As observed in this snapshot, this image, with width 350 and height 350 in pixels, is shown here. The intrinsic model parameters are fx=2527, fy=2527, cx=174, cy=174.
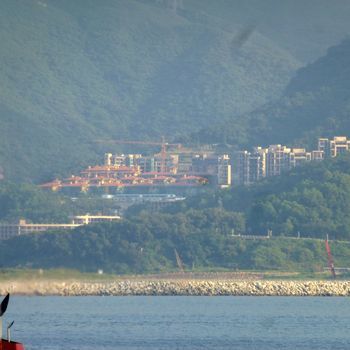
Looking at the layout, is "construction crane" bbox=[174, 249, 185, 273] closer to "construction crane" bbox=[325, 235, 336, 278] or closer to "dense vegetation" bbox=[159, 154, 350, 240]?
"dense vegetation" bbox=[159, 154, 350, 240]

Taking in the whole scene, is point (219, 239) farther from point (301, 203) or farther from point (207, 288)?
point (207, 288)

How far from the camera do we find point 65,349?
8906 cm

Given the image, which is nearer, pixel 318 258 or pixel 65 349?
pixel 65 349

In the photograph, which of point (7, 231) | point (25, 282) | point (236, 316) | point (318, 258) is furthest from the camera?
point (7, 231)

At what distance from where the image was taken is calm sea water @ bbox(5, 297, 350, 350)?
92625mm

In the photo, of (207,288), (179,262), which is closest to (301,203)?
(179,262)

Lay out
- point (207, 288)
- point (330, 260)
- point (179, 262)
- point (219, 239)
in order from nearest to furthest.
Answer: point (207, 288), point (330, 260), point (179, 262), point (219, 239)

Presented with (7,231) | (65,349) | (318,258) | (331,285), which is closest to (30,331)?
(65,349)

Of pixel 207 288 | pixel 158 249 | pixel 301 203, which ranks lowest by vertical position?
pixel 207 288

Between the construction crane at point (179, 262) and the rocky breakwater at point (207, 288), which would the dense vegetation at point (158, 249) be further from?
the rocky breakwater at point (207, 288)

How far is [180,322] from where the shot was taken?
10306cm

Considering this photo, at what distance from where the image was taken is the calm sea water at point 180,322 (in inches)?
3647

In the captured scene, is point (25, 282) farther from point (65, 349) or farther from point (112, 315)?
point (65, 349)

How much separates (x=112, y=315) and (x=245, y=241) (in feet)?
178
